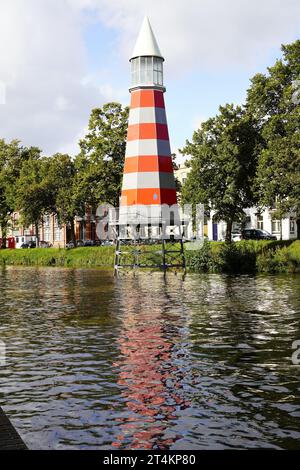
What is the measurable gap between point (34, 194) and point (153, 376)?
244ft

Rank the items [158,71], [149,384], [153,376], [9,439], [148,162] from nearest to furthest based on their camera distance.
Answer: [9,439] < [149,384] < [153,376] < [148,162] < [158,71]

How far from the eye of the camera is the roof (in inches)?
1944

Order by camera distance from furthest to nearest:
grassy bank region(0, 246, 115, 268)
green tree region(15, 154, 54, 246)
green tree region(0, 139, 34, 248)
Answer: green tree region(0, 139, 34, 248), green tree region(15, 154, 54, 246), grassy bank region(0, 246, 115, 268)

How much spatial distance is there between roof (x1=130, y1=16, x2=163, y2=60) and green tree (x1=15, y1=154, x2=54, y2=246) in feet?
121

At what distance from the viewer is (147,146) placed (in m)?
47.0

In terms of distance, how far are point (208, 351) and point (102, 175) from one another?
2254 inches

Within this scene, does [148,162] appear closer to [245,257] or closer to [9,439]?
[245,257]

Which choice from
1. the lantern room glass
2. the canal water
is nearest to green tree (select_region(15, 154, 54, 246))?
the lantern room glass

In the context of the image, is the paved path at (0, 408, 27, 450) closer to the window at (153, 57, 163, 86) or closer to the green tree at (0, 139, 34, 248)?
the window at (153, 57, 163, 86)

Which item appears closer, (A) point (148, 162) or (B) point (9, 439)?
(B) point (9, 439)

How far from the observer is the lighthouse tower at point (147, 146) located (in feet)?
152

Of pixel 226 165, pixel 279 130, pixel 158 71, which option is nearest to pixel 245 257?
pixel 226 165
